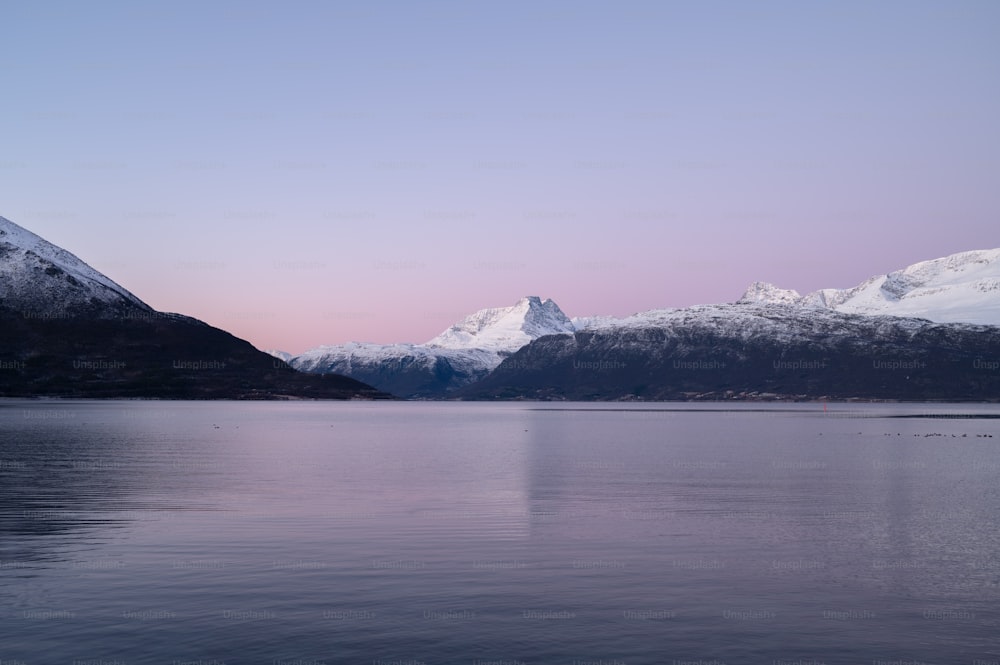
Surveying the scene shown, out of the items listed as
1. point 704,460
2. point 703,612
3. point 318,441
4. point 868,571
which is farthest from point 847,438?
point 703,612

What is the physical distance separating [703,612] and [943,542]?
22.9 metres

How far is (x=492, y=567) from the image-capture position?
4212 cm

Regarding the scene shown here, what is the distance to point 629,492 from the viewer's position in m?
75.3

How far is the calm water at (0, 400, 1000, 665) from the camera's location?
2992 centimetres

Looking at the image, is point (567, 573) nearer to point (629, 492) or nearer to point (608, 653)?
point (608, 653)

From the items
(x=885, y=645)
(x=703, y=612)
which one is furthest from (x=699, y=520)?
(x=885, y=645)

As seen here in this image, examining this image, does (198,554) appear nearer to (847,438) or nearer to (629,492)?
(629,492)

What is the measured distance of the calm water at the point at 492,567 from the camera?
98.2 feet

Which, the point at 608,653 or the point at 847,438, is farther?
the point at 847,438

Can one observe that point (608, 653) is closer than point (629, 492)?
Yes

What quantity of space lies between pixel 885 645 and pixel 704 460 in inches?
3335

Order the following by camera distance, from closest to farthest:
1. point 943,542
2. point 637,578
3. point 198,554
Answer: point 637,578, point 198,554, point 943,542

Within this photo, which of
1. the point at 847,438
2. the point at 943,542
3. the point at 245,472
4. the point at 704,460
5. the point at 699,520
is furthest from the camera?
the point at 847,438

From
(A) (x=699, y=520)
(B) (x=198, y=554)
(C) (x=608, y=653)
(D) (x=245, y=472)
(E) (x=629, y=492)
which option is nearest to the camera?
(C) (x=608, y=653)
